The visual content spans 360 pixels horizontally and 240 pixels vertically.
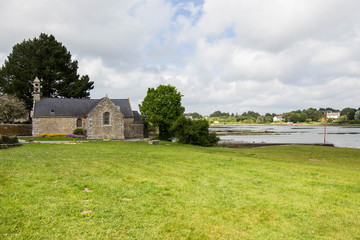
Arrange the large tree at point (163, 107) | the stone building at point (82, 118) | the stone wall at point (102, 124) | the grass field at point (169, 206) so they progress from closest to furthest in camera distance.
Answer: the grass field at point (169, 206), the stone wall at point (102, 124), the stone building at point (82, 118), the large tree at point (163, 107)

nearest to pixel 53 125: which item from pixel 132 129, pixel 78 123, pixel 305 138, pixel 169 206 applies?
pixel 78 123

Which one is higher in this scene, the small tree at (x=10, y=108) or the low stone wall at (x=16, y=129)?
the small tree at (x=10, y=108)

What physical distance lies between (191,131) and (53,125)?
2609 cm

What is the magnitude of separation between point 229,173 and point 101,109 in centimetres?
3356

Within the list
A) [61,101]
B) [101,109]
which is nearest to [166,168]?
[101,109]

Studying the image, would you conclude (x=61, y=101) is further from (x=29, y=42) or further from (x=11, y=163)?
(x=11, y=163)

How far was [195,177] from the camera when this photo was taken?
11.6 m

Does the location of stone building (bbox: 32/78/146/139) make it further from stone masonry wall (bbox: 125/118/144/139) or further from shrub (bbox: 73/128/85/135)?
shrub (bbox: 73/128/85/135)

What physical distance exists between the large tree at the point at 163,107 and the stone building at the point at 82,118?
13.3ft

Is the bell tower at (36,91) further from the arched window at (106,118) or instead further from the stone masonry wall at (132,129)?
the stone masonry wall at (132,129)

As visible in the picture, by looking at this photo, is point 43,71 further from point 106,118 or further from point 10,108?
point 106,118

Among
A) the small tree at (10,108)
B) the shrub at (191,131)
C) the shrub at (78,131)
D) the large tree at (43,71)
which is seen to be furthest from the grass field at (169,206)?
the large tree at (43,71)

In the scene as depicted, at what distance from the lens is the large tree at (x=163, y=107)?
4738cm

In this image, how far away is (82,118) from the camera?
45469mm
